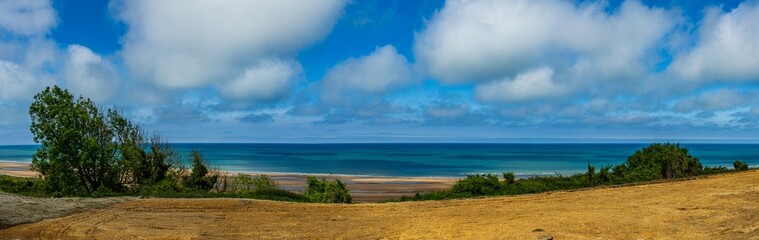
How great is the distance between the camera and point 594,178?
29.6 meters

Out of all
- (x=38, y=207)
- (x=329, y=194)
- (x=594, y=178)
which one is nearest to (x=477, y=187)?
(x=329, y=194)

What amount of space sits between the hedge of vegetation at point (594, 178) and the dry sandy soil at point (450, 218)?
2817mm

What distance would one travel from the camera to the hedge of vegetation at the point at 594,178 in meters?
26.4

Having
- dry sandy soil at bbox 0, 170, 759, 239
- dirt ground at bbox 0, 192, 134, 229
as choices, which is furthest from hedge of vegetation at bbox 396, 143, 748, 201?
dirt ground at bbox 0, 192, 134, 229

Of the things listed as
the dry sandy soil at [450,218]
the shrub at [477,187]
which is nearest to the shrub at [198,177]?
the dry sandy soil at [450,218]

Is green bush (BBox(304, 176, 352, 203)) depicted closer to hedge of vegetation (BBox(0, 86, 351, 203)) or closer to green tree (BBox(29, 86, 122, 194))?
hedge of vegetation (BBox(0, 86, 351, 203))

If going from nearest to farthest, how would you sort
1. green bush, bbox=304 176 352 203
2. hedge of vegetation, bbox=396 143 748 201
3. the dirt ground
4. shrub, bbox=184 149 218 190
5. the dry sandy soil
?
the dry sandy soil < the dirt ground < hedge of vegetation, bbox=396 143 748 201 < green bush, bbox=304 176 352 203 < shrub, bbox=184 149 218 190

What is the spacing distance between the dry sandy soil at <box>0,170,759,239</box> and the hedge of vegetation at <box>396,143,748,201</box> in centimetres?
282

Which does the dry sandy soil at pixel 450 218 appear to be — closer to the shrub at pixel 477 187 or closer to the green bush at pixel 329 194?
the shrub at pixel 477 187

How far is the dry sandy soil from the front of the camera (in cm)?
1552

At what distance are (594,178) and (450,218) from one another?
14.7 m

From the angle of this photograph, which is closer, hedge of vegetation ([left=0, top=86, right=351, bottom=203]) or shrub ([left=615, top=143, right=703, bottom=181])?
hedge of vegetation ([left=0, top=86, right=351, bottom=203])

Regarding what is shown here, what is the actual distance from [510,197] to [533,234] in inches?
349

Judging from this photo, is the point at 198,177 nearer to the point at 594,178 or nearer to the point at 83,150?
the point at 83,150
